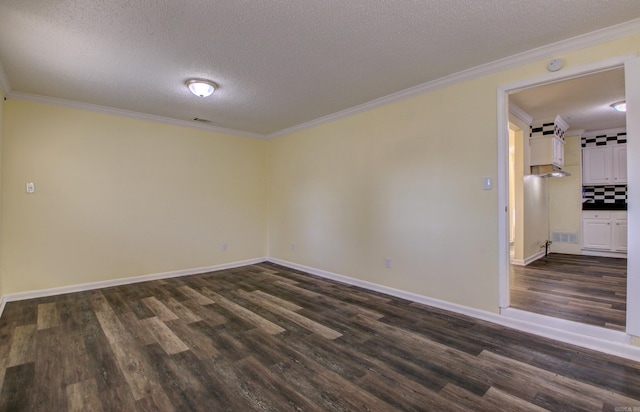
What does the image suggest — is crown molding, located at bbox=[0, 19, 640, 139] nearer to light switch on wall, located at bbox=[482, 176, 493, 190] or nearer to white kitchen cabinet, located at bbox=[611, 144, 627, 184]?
light switch on wall, located at bbox=[482, 176, 493, 190]

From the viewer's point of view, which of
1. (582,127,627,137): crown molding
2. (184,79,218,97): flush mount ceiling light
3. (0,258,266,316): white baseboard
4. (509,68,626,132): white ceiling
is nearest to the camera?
(184,79,218,97): flush mount ceiling light

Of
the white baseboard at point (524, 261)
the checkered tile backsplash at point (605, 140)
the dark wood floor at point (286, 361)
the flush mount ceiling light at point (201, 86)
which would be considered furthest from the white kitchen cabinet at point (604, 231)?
the flush mount ceiling light at point (201, 86)

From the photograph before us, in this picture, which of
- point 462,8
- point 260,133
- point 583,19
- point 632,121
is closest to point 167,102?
point 260,133

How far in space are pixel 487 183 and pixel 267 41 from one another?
233cm

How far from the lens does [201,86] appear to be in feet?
10.3

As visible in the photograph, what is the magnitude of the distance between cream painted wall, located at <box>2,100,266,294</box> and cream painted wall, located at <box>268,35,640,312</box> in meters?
1.44

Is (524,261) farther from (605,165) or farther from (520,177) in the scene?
(605,165)

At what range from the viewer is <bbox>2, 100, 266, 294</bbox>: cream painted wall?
3.51 metres

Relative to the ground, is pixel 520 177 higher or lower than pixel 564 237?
higher

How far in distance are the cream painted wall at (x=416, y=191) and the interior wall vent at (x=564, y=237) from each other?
4.55 metres

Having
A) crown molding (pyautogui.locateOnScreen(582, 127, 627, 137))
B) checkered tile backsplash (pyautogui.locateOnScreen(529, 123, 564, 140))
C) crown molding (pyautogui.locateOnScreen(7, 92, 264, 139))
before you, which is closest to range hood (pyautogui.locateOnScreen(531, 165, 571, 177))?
checkered tile backsplash (pyautogui.locateOnScreen(529, 123, 564, 140))

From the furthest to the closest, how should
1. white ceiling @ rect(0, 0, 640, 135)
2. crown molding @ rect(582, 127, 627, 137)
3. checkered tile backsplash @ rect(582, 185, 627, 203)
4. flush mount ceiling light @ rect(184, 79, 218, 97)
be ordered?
checkered tile backsplash @ rect(582, 185, 627, 203), crown molding @ rect(582, 127, 627, 137), flush mount ceiling light @ rect(184, 79, 218, 97), white ceiling @ rect(0, 0, 640, 135)

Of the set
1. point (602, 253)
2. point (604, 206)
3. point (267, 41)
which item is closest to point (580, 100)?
point (604, 206)

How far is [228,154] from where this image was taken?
5207 millimetres
